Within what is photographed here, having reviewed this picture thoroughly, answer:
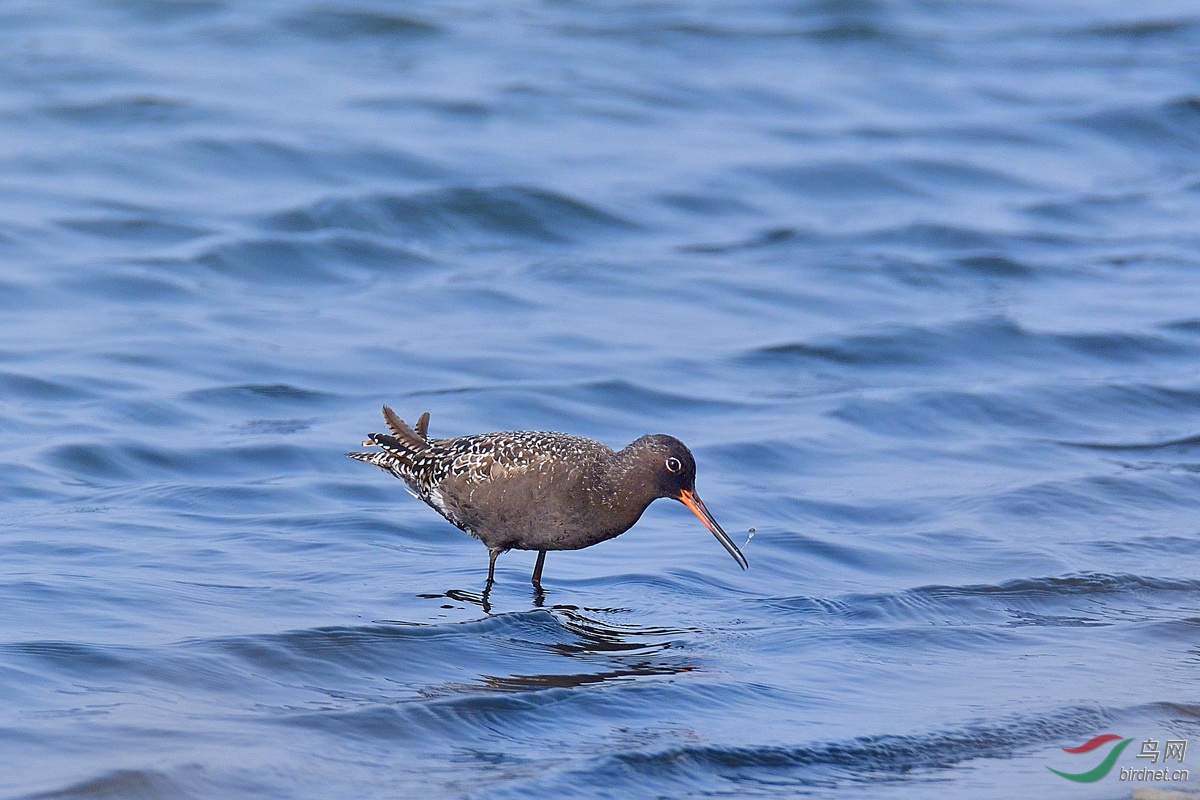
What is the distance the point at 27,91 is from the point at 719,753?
52.7 ft

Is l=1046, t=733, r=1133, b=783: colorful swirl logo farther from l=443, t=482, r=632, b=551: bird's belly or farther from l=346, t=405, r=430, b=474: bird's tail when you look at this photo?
l=346, t=405, r=430, b=474: bird's tail

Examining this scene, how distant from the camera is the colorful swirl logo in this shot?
6.46m

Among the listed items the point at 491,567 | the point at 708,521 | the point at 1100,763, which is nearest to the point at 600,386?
the point at 491,567

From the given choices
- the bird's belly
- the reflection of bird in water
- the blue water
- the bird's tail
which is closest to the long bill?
the reflection of bird in water

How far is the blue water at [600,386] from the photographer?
6859 mm

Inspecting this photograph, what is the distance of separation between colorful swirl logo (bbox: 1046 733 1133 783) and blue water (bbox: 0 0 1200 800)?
64mm

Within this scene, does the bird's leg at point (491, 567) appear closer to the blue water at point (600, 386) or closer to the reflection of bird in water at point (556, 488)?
the reflection of bird in water at point (556, 488)

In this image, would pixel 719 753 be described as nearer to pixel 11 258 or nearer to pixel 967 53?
pixel 11 258

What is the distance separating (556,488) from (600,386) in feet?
13.8

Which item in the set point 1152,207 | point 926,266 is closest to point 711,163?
point 926,266

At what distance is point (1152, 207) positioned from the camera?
1948cm

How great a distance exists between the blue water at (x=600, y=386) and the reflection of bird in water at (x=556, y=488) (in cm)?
36

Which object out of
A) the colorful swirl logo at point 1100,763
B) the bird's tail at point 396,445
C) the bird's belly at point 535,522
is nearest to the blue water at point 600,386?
the colorful swirl logo at point 1100,763

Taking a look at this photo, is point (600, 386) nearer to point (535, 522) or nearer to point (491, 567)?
point (491, 567)
